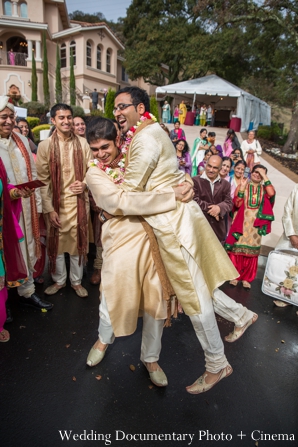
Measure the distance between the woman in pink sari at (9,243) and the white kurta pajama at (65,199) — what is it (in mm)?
471

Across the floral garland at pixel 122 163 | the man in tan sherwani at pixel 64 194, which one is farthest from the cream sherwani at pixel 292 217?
the man in tan sherwani at pixel 64 194

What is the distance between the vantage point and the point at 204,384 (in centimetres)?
233

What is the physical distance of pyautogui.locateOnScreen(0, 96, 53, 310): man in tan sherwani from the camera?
2953mm

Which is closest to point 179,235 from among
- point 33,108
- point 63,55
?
point 33,108

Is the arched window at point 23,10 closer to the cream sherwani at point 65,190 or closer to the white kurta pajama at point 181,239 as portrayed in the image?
the cream sherwani at point 65,190

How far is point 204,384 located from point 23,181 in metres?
2.63

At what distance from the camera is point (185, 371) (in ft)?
8.80

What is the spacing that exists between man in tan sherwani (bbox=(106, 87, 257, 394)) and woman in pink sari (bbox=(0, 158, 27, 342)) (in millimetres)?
1371

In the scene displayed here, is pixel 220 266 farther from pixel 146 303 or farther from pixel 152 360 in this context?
pixel 152 360

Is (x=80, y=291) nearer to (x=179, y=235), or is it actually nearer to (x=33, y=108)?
(x=179, y=235)

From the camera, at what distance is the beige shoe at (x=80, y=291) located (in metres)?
3.74

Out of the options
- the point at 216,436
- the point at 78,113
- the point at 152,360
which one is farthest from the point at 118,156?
the point at 78,113

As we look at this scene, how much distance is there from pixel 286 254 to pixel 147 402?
2550 millimetres

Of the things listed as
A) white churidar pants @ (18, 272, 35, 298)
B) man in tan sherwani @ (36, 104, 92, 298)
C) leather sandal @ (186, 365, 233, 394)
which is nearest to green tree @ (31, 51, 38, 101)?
man in tan sherwani @ (36, 104, 92, 298)
